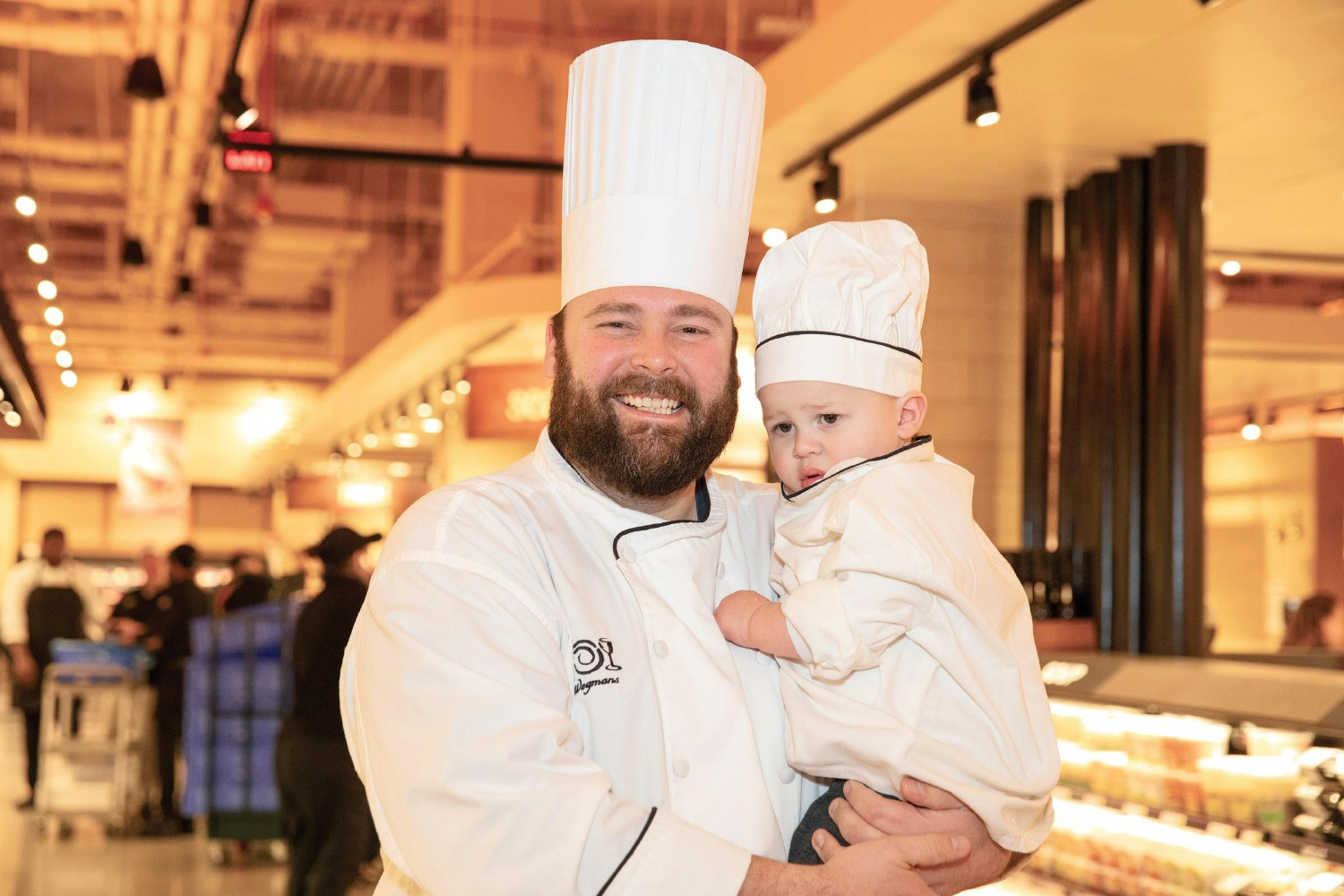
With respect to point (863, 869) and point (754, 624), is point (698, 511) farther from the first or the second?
point (863, 869)

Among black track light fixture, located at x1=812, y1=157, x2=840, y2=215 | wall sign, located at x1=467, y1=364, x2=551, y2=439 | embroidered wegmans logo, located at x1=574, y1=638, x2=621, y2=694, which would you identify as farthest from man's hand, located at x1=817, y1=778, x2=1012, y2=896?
wall sign, located at x1=467, y1=364, x2=551, y2=439

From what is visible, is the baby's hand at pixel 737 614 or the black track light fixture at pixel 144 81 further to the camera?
the black track light fixture at pixel 144 81

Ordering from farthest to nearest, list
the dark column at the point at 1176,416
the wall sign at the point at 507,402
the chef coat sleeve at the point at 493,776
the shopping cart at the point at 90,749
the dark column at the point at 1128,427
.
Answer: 1. the wall sign at the point at 507,402
2. the shopping cart at the point at 90,749
3. the dark column at the point at 1128,427
4. the dark column at the point at 1176,416
5. the chef coat sleeve at the point at 493,776

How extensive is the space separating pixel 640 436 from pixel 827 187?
4906 mm

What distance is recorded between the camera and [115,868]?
301 inches

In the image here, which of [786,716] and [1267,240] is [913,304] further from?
[1267,240]

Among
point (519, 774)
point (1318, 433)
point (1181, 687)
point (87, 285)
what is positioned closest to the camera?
point (519, 774)

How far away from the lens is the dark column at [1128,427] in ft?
20.7

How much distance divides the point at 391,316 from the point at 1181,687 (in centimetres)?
1551

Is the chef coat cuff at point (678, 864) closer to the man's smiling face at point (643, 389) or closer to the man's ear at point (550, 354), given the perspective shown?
the man's smiling face at point (643, 389)

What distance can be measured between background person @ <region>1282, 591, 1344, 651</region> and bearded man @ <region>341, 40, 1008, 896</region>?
6.51m

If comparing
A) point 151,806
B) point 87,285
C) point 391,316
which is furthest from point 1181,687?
point 87,285

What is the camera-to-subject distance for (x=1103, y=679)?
4242 mm

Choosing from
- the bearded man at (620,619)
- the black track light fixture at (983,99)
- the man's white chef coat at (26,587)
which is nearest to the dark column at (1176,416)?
the black track light fixture at (983,99)
